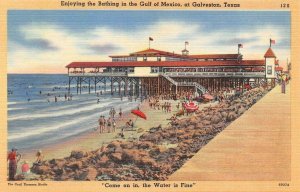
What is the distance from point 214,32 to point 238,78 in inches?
67.6

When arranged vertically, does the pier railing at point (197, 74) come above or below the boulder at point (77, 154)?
above

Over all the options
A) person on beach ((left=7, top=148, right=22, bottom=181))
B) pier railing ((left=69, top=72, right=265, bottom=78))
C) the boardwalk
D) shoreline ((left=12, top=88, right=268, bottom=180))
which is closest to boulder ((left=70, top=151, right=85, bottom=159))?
shoreline ((left=12, top=88, right=268, bottom=180))

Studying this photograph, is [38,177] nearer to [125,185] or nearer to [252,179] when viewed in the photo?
[125,185]

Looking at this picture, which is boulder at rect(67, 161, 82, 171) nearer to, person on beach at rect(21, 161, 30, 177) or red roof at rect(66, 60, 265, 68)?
person on beach at rect(21, 161, 30, 177)

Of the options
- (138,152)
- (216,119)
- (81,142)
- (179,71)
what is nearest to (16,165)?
(81,142)

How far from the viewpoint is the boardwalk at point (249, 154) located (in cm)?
536

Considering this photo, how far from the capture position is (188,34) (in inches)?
236

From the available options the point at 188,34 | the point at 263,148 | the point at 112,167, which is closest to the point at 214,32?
the point at 188,34

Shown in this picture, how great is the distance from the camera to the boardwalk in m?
5.36

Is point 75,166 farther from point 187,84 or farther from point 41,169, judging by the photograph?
point 187,84

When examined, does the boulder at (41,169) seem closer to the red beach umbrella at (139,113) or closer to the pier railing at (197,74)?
the red beach umbrella at (139,113)

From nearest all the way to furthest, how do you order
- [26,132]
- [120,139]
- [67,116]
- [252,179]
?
[252,179], [26,132], [120,139], [67,116]

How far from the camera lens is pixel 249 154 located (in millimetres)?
5516

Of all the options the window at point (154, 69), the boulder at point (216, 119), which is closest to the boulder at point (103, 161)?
the boulder at point (216, 119)
